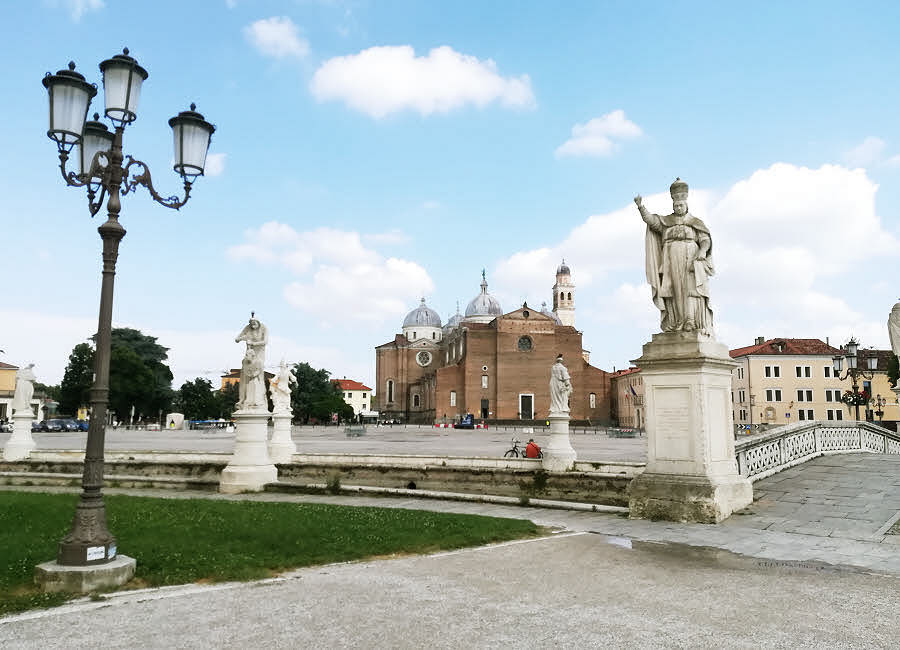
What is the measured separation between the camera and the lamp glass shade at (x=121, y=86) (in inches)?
244

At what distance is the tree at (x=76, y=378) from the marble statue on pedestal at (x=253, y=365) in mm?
62091

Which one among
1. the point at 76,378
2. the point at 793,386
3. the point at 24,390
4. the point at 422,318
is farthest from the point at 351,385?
the point at 24,390

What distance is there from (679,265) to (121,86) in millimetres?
7295

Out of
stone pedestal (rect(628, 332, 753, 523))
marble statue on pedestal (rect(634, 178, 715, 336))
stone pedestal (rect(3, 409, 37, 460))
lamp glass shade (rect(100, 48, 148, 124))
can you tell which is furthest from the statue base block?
stone pedestal (rect(3, 409, 37, 460))

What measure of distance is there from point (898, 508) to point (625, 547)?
4.56 m

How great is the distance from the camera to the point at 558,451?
14031 millimetres

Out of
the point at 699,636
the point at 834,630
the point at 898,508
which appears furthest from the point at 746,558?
the point at 898,508

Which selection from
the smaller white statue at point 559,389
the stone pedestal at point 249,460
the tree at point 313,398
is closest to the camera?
the stone pedestal at point 249,460

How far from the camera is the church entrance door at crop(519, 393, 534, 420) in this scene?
80.2 metres

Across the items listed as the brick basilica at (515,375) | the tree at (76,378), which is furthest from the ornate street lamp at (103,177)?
the brick basilica at (515,375)

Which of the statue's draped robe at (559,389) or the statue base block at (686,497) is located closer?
the statue base block at (686,497)

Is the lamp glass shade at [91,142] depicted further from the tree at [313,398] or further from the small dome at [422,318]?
the small dome at [422,318]

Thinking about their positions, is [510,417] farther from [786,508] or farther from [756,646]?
[756,646]

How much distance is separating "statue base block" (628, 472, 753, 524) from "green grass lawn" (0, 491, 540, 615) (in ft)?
5.64
